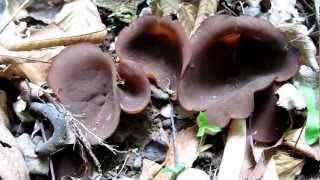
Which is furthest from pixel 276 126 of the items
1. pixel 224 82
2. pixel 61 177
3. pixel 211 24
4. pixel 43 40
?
pixel 43 40

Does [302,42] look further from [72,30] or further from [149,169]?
[72,30]

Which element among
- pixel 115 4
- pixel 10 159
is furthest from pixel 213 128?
pixel 115 4

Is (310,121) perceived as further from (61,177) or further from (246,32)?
(61,177)

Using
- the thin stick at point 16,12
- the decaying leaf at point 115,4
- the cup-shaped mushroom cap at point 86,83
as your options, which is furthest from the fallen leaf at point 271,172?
the thin stick at point 16,12

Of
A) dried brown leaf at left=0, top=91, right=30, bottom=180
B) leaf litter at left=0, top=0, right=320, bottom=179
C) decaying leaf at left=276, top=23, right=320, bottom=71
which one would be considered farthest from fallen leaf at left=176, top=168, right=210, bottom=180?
decaying leaf at left=276, top=23, right=320, bottom=71

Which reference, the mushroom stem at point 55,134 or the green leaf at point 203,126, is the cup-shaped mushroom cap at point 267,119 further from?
the mushroom stem at point 55,134
